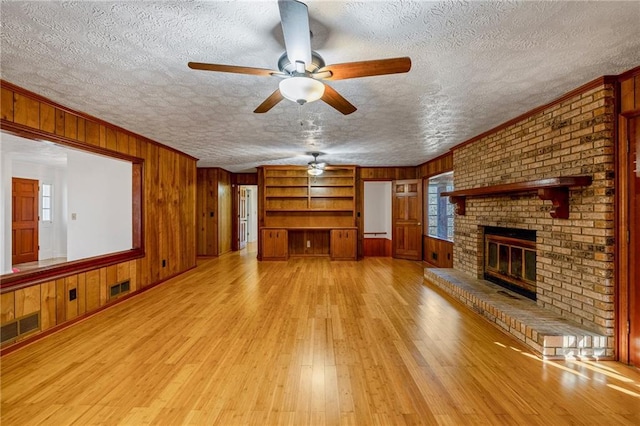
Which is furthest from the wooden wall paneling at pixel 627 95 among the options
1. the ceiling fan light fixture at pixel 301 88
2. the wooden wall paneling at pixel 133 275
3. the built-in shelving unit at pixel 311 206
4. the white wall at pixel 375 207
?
the white wall at pixel 375 207

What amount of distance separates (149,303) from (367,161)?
500 centimetres

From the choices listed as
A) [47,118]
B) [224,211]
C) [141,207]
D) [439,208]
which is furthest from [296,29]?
[224,211]

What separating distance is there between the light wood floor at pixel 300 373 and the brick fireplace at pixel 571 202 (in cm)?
59

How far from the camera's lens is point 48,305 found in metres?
2.92

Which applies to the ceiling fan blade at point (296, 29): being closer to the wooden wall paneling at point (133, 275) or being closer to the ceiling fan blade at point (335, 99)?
the ceiling fan blade at point (335, 99)

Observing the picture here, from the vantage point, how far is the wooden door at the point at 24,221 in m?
6.26

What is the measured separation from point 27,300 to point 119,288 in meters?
1.21

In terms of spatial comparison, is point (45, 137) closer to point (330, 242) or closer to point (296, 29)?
point (296, 29)

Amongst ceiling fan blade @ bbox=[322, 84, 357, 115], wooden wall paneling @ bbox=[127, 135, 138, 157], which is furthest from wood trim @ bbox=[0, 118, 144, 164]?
ceiling fan blade @ bbox=[322, 84, 357, 115]

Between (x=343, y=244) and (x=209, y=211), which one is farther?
(x=209, y=211)

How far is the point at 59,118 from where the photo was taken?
3.02 m

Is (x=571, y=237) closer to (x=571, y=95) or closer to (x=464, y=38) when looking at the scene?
(x=571, y=95)

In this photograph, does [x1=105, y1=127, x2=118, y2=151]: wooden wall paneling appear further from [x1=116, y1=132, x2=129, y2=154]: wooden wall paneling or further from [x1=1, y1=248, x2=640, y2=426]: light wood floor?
[x1=1, y1=248, x2=640, y2=426]: light wood floor

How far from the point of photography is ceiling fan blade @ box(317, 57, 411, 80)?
164cm
